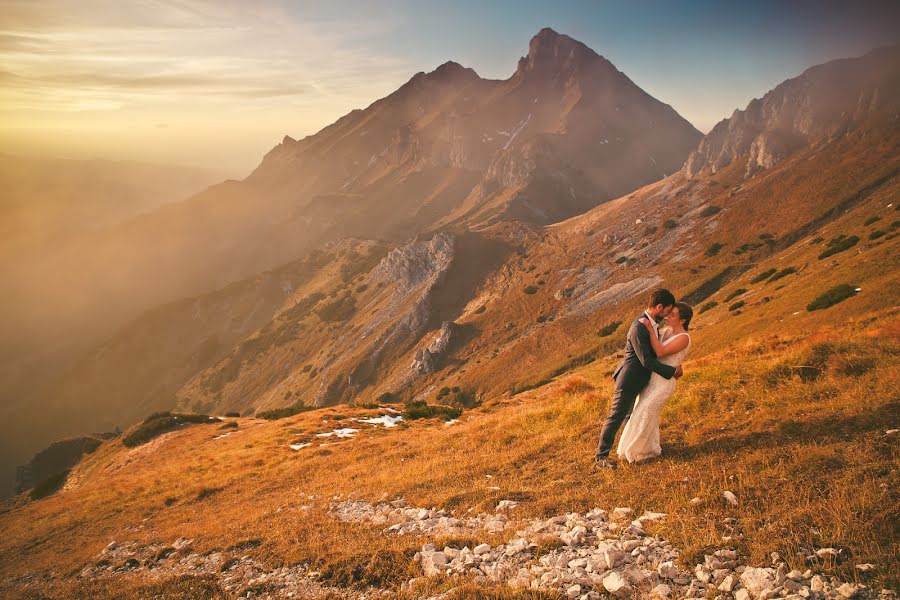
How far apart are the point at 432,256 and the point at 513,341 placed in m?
51.9

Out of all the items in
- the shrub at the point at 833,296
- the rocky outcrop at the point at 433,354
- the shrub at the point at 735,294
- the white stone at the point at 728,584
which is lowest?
the rocky outcrop at the point at 433,354

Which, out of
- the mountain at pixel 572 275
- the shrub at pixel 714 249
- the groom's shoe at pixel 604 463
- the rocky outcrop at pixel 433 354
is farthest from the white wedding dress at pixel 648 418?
the rocky outcrop at pixel 433 354

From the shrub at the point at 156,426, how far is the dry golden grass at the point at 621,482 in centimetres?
2395

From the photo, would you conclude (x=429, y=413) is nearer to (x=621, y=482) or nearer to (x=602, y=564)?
(x=621, y=482)

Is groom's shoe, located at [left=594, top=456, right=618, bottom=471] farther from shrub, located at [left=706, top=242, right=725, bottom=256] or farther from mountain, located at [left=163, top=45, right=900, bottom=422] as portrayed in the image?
shrub, located at [left=706, top=242, right=725, bottom=256]

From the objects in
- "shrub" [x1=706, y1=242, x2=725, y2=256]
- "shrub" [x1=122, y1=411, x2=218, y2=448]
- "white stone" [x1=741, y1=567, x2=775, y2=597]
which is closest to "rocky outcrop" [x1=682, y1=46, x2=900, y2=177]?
"shrub" [x1=706, y1=242, x2=725, y2=256]

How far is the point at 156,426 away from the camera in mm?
45625

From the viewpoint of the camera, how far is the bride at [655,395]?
9.17 meters

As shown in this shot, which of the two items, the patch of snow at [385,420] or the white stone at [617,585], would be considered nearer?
the white stone at [617,585]

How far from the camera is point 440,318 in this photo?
111188mm

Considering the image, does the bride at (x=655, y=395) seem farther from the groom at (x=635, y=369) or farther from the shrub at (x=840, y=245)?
the shrub at (x=840, y=245)

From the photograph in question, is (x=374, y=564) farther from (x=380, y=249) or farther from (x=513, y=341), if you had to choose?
(x=380, y=249)

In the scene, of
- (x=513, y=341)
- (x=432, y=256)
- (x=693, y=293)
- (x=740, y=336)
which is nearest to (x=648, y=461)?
(x=740, y=336)

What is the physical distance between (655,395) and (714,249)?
250 ft
